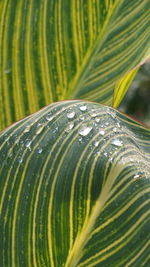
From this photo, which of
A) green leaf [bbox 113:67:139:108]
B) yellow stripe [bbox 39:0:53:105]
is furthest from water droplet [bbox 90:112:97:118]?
yellow stripe [bbox 39:0:53:105]

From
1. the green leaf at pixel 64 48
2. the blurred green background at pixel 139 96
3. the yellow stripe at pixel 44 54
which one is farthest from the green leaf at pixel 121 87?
the blurred green background at pixel 139 96

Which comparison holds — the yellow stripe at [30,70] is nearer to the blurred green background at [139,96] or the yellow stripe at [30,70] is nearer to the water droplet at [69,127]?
the water droplet at [69,127]

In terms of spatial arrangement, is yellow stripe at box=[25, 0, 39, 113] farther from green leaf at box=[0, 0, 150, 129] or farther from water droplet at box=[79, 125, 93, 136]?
water droplet at box=[79, 125, 93, 136]

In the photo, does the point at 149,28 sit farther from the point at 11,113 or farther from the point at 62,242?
the point at 62,242

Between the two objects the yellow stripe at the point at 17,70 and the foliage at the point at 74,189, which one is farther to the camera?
the yellow stripe at the point at 17,70

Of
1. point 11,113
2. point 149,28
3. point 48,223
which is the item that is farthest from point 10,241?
point 149,28

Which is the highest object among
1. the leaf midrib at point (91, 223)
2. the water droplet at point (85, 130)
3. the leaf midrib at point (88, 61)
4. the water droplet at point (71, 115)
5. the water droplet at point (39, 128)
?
the leaf midrib at point (88, 61)

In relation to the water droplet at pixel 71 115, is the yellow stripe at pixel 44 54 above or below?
above
